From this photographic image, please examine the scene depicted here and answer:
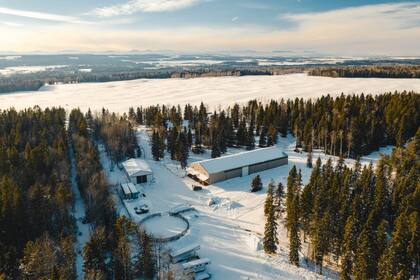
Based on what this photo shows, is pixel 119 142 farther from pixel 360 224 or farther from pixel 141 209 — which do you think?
pixel 360 224

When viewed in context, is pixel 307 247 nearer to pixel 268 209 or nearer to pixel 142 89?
pixel 268 209

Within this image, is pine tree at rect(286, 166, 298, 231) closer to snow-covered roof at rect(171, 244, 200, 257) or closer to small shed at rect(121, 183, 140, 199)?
snow-covered roof at rect(171, 244, 200, 257)

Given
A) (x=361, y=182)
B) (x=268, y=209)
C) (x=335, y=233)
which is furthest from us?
(x=361, y=182)

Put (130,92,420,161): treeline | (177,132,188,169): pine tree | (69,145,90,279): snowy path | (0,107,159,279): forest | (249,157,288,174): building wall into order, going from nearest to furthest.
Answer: (0,107,159,279): forest, (69,145,90,279): snowy path, (249,157,288,174): building wall, (177,132,188,169): pine tree, (130,92,420,161): treeline

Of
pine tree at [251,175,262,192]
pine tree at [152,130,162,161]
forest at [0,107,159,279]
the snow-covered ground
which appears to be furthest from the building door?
pine tree at [251,175,262,192]

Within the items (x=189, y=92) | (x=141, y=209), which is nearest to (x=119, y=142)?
(x=141, y=209)

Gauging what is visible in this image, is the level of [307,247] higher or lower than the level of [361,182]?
lower

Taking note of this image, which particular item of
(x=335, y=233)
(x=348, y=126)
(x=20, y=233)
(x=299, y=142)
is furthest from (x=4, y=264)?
(x=348, y=126)
